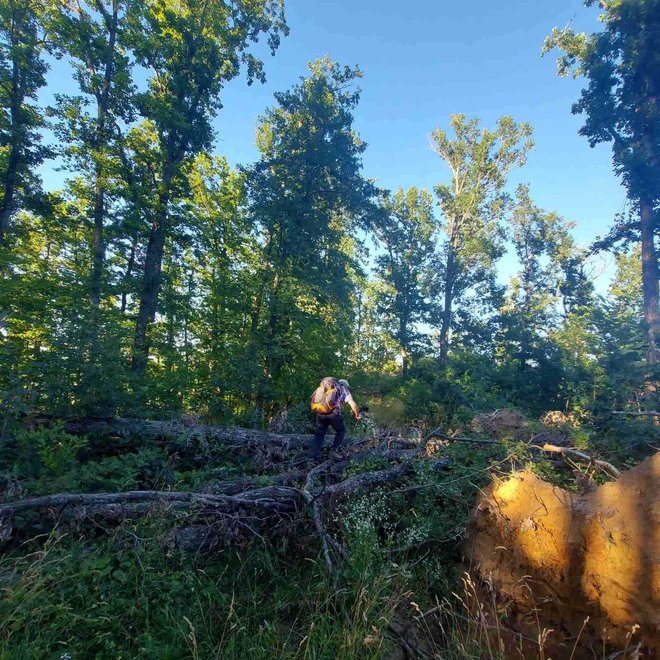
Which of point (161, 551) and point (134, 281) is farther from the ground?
point (134, 281)

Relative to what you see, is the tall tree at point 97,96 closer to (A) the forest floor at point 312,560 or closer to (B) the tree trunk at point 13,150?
(B) the tree trunk at point 13,150

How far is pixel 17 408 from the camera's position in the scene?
453 cm

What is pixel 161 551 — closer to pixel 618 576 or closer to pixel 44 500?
pixel 44 500

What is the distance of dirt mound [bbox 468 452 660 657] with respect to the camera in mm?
2434

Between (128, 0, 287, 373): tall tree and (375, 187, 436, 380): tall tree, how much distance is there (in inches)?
568

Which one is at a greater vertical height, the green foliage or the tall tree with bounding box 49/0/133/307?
the tall tree with bounding box 49/0/133/307

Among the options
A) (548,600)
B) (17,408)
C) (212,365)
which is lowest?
(548,600)

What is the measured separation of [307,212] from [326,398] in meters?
8.92

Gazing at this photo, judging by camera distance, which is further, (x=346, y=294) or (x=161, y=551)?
(x=346, y=294)

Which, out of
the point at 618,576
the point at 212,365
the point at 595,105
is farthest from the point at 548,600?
the point at 595,105

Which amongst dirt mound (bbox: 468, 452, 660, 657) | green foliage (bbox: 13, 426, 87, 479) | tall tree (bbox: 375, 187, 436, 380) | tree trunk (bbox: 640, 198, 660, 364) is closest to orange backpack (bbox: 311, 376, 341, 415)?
dirt mound (bbox: 468, 452, 660, 657)

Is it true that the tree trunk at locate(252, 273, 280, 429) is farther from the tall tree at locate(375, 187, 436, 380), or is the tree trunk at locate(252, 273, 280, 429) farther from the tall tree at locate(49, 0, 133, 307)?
the tall tree at locate(375, 187, 436, 380)

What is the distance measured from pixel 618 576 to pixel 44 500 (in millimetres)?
5067

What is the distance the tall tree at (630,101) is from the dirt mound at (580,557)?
44.9 ft
